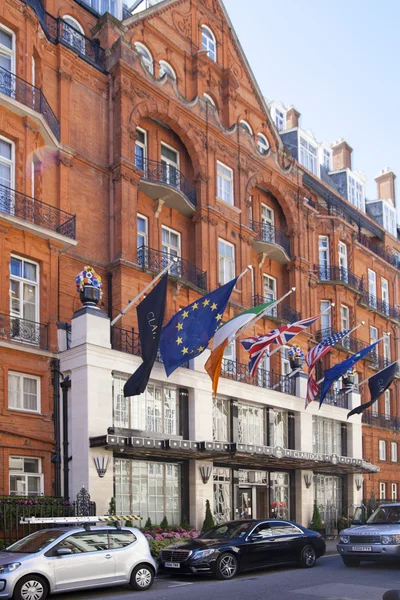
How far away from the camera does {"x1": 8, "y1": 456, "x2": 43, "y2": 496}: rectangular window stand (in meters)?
23.0

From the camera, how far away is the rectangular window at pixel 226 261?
3334cm

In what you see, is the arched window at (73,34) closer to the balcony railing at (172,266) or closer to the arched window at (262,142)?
the balcony railing at (172,266)

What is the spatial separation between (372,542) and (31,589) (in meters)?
8.82

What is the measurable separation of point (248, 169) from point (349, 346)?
41.6 feet

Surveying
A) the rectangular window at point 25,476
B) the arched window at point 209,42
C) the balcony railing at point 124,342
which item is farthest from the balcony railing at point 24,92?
the arched window at point 209,42

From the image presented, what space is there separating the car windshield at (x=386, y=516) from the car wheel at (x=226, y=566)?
458 centimetres

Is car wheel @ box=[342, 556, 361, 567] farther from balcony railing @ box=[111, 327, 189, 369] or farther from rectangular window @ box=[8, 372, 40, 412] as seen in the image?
rectangular window @ box=[8, 372, 40, 412]

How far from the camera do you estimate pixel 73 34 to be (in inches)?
1161

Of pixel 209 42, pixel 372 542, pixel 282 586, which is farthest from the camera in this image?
pixel 209 42

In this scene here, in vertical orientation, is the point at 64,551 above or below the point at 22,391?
below

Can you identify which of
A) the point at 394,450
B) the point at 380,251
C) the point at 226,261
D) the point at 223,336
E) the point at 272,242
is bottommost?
the point at 394,450

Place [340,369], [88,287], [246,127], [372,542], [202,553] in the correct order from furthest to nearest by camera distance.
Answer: [246,127] < [340,369] < [88,287] < [372,542] < [202,553]

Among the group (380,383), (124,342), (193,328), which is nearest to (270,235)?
(380,383)

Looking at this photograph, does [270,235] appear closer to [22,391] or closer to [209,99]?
[209,99]
